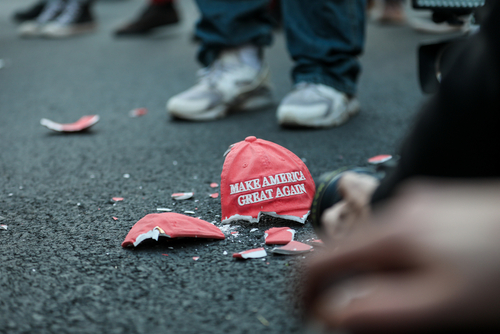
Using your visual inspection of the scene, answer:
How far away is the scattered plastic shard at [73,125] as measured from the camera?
1586 millimetres

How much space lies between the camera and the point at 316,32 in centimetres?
162

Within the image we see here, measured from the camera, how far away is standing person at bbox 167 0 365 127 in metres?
1.55

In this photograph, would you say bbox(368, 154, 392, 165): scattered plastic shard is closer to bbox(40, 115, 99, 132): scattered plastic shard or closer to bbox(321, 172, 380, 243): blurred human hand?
bbox(321, 172, 380, 243): blurred human hand

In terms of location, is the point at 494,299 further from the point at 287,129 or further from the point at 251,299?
the point at 287,129

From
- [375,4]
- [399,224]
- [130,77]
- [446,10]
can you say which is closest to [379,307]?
[399,224]

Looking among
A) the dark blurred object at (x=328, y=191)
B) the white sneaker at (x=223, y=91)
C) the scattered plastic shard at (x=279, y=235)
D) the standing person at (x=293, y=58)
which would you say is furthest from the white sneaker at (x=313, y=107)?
the dark blurred object at (x=328, y=191)

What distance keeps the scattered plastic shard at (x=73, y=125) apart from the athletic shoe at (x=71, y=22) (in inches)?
96.6

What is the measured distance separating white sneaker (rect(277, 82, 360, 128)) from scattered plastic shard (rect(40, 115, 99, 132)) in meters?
0.60

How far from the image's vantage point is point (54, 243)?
84 cm

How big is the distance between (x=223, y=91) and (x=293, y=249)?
1.02 meters

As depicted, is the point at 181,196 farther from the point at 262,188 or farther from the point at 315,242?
the point at 315,242

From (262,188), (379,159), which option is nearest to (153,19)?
(379,159)

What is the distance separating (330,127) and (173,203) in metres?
0.68

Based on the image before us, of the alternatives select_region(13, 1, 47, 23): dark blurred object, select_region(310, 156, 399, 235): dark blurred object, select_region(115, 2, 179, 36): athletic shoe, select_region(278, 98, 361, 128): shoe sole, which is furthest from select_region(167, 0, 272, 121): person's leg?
select_region(13, 1, 47, 23): dark blurred object
